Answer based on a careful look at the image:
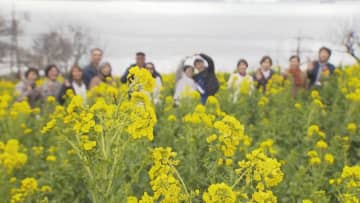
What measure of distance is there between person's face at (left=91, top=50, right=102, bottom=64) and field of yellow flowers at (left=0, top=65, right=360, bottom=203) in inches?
17.9

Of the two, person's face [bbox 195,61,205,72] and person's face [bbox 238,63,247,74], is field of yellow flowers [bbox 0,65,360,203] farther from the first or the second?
person's face [bbox 195,61,205,72]

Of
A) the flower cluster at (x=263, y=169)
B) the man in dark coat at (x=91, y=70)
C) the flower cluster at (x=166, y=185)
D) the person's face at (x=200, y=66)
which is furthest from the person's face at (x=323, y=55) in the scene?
the flower cluster at (x=166, y=185)

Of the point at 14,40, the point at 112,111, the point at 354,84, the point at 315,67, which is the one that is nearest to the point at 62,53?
the point at 14,40

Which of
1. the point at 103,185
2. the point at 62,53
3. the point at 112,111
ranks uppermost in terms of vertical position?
the point at 62,53

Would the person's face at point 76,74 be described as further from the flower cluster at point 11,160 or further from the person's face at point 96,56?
the flower cluster at point 11,160

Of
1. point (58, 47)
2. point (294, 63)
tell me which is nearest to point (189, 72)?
point (294, 63)

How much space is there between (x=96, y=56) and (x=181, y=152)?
3.54 m

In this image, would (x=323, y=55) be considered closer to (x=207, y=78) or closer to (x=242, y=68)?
(x=242, y=68)

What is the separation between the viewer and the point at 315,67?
901 cm

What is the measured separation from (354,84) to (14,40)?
72.1 feet

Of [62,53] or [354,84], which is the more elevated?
[62,53]

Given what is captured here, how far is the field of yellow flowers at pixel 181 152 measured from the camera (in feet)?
7.61

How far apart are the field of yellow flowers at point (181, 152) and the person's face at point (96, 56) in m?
0.45

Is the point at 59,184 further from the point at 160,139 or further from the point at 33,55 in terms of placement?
the point at 33,55
